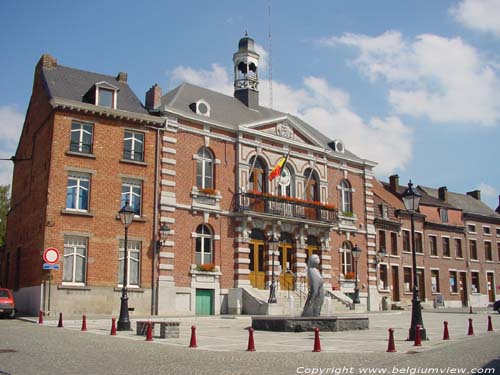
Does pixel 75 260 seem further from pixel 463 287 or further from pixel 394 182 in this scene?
pixel 463 287

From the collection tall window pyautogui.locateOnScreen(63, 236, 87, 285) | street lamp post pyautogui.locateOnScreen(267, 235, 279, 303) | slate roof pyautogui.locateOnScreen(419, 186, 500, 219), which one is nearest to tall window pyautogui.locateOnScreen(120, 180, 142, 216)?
tall window pyautogui.locateOnScreen(63, 236, 87, 285)

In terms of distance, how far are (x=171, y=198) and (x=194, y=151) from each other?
125 inches

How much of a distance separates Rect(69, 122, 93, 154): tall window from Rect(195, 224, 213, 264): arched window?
724 centimetres

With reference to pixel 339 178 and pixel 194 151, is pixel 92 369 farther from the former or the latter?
pixel 339 178

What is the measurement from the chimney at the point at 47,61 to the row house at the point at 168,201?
7 cm

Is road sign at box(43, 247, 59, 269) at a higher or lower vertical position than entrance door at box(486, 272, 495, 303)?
higher

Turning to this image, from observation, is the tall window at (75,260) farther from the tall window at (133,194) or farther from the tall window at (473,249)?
the tall window at (473,249)

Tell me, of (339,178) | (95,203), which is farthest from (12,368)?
(339,178)

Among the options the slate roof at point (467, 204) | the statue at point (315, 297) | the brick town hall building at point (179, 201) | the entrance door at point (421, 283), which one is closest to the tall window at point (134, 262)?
the brick town hall building at point (179, 201)

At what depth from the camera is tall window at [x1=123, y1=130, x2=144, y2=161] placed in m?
29.0

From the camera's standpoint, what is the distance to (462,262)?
50688 millimetres

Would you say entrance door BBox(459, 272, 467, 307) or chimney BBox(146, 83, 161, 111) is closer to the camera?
chimney BBox(146, 83, 161, 111)

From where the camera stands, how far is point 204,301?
30.3 m

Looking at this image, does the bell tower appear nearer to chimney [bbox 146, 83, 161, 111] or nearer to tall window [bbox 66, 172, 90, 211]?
chimney [bbox 146, 83, 161, 111]
